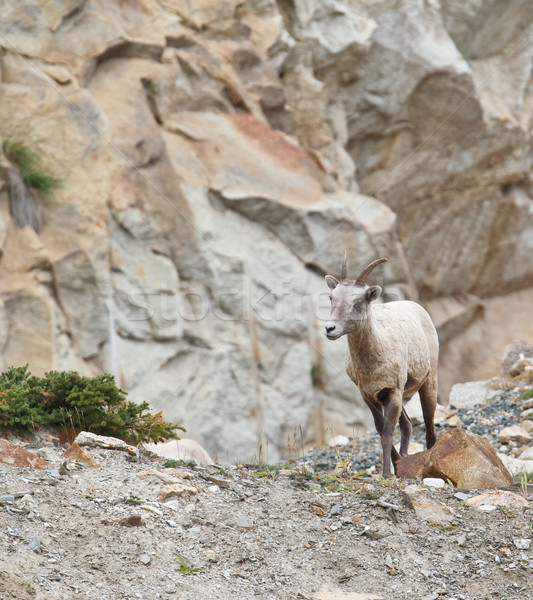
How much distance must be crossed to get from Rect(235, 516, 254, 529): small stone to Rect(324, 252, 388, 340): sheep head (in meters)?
1.80

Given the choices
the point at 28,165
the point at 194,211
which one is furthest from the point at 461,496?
the point at 28,165

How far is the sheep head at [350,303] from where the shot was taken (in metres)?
6.45

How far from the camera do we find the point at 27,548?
4508 mm

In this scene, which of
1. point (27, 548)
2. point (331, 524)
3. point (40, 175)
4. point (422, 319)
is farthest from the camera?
point (40, 175)

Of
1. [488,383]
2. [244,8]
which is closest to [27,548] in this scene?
[488,383]

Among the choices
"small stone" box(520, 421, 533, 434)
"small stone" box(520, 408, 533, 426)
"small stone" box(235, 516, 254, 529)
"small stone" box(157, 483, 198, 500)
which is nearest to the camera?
"small stone" box(235, 516, 254, 529)

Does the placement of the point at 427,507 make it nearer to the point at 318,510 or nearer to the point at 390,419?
the point at 318,510

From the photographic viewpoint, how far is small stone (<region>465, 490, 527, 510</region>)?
5.64 metres

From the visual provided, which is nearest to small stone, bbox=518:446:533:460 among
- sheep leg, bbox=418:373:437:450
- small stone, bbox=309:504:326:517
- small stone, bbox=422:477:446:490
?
sheep leg, bbox=418:373:437:450

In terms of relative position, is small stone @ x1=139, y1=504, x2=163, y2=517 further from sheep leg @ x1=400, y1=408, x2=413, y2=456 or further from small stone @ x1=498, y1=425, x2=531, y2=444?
small stone @ x1=498, y1=425, x2=531, y2=444

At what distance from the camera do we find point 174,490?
5469mm

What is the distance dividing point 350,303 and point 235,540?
2.40 metres

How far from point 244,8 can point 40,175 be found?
23.0ft

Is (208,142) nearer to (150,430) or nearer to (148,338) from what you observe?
(148,338)
